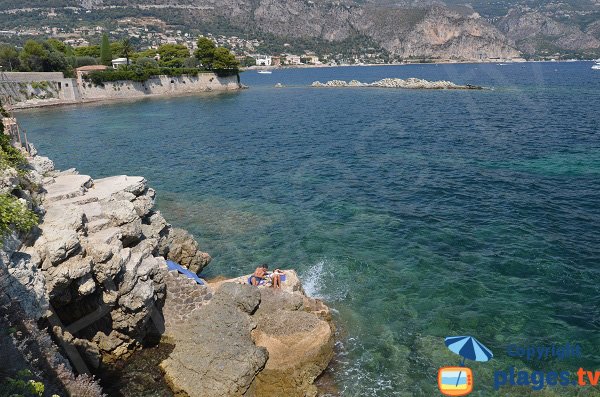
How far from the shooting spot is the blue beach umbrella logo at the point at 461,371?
13.0 metres

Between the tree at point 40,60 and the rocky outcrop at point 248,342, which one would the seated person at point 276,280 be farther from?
the tree at point 40,60

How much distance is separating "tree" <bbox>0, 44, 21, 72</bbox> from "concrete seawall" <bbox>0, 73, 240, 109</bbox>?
35.7ft

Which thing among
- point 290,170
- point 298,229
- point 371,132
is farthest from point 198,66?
point 298,229

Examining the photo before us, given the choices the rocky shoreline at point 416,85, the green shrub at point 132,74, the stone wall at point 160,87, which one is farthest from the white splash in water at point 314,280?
the rocky shoreline at point 416,85

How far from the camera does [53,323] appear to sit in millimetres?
13180

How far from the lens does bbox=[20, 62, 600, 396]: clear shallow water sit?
15.6 meters

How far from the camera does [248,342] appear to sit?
14.3m

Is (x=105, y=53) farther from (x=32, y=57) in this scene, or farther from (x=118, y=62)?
(x=32, y=57)

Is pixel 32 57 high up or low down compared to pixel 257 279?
up

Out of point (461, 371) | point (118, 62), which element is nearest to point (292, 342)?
point (461, 371)

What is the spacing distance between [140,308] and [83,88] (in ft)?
293

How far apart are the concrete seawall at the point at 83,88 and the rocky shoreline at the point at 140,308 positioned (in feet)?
200

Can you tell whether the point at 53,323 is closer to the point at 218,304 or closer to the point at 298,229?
the point at 218,304

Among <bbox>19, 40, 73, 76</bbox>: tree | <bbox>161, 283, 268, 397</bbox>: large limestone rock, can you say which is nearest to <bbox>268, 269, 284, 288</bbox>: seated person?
<bbox>161, 283, 268, 397</bbox>: large limestone rock
